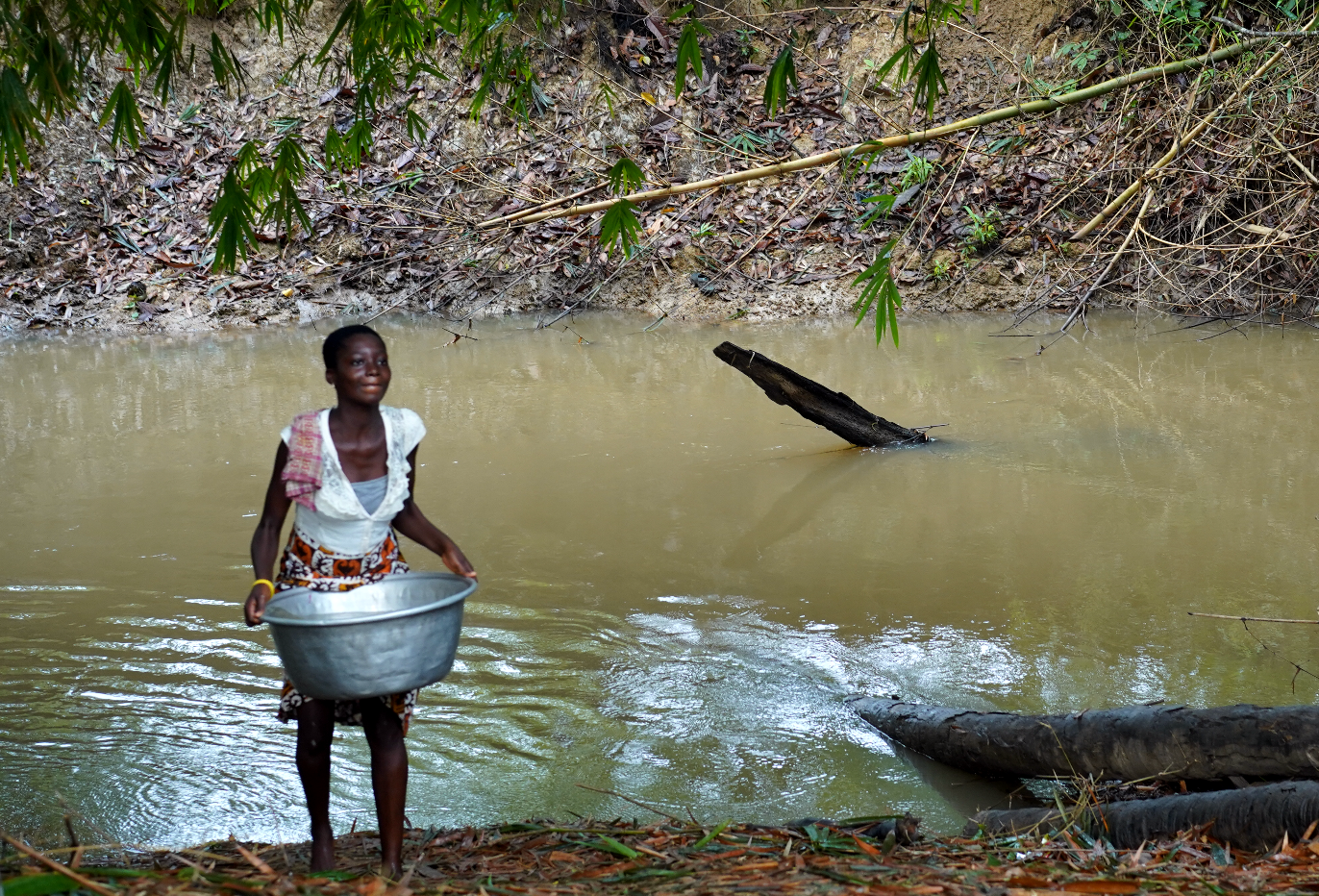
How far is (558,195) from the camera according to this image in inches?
430

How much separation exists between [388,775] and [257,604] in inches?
17.5

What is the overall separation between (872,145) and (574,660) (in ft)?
6.53

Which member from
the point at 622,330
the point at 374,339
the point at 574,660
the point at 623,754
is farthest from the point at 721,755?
the point at 622,330

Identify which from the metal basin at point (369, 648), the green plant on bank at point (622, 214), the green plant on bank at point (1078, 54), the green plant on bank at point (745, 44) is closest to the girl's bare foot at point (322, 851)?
the metal basin at point (369, 648)

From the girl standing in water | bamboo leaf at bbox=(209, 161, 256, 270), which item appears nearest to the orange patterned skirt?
the girl standing in water

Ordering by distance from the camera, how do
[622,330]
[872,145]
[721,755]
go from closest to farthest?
[872,145]
[721,755]
[622,330]

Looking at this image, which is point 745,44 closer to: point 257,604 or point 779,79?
point 779,79

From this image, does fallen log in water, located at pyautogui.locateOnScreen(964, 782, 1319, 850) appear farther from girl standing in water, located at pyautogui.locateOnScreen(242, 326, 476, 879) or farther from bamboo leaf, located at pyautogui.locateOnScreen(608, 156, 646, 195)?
bamboo leaf, located at pyautogui.locateOnScreen(608, 156, 646, 195)

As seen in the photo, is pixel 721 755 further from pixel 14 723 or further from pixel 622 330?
pixel 622 330

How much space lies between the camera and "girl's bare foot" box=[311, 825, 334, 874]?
2.34 m

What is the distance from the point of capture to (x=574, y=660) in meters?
3.93

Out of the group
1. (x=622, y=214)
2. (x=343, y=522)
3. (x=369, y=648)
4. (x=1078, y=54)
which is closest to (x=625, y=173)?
(x=622, y=214)

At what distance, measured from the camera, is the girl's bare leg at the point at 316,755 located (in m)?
2.38

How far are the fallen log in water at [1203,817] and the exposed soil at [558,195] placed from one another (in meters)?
7.75
